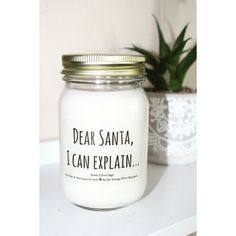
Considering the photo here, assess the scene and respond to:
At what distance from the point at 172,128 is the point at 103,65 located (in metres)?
0.28

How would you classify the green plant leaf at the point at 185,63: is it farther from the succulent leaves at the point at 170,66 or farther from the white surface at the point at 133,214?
the white surface at the point at 133,214

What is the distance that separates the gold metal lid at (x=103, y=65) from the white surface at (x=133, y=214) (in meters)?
0.18

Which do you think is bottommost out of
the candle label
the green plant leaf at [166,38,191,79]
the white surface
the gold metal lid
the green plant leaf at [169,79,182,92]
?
the white surface

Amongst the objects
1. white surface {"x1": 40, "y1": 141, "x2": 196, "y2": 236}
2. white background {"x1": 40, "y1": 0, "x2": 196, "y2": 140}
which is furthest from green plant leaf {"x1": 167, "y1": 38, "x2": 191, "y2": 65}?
white surface {"x1": 40, "y1": 141, "x2": 196, "y2": 236}

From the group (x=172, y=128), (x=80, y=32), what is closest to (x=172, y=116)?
(x=172, y=128)

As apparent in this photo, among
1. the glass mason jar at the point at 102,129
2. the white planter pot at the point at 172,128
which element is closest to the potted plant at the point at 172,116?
the white planter pot at the point at 172,128

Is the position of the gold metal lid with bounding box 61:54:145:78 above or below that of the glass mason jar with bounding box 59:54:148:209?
above

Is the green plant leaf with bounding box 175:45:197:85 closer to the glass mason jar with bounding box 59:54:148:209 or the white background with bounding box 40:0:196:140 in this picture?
the white background with bounding box 40:0:196:140

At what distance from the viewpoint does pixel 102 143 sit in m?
0.54

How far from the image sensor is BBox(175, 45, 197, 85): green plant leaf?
2.61 feet

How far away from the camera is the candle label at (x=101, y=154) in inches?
21.1

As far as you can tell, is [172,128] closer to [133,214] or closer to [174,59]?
[174,59]
